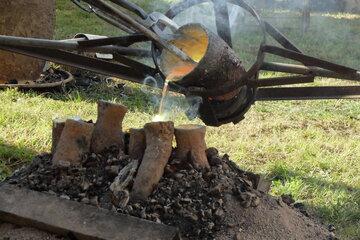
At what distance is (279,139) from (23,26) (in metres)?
3.22

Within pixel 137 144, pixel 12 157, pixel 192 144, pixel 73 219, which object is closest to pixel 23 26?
pixel 12 157

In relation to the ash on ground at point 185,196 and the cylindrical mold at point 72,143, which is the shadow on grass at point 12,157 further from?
the cylindrical mold at point 72,143

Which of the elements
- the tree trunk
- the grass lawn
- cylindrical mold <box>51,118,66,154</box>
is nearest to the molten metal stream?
cylindrical mold <box>51,118,66,154</box>

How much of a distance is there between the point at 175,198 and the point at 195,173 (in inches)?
7.4

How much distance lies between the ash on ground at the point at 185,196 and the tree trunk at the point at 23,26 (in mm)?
3677

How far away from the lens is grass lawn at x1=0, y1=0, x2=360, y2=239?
3930 millimetres

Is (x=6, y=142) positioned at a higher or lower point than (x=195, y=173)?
lower

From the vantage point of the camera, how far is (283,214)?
274 cm

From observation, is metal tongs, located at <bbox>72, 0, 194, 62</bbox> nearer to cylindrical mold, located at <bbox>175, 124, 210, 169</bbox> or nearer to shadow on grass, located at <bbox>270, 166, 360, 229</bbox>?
cylindrical mold, located at <bbox>175, 124, 210, 169</bbox>

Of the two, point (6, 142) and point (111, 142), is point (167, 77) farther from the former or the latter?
point (6, 142)

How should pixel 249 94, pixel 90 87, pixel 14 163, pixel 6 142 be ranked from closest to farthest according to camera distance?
pixel 249 94 → pixel 14 163 → pixel 6 142 → pixel 90 87

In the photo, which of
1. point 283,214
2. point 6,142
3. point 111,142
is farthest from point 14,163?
point 283,214

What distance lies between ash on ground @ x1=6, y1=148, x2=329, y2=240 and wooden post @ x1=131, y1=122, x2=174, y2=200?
0.14 feet

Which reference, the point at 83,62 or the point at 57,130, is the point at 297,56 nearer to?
the point at 83,62
